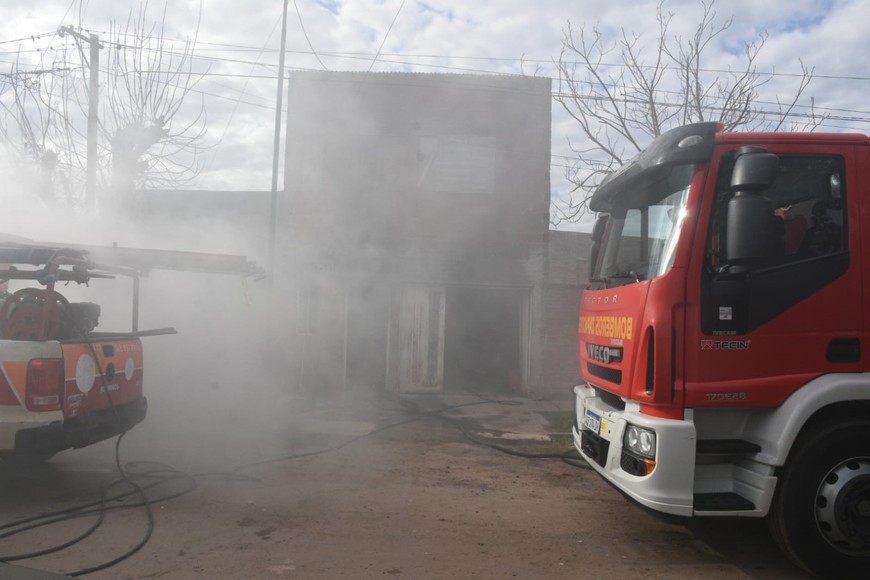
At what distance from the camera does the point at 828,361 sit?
3.50m

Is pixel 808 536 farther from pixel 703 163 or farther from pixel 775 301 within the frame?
pixel 703 163

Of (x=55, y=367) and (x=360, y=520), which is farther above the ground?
(x=55, y=367)

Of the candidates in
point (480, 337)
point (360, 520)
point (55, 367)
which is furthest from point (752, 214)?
point (480, 337)

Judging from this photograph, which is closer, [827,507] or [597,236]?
[827,507]

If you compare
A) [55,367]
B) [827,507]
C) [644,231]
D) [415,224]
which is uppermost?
[415,224]

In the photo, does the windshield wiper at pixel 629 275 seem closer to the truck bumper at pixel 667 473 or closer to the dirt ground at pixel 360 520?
the truck bumper at pixel 667 473

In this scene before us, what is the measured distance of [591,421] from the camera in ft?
14.0

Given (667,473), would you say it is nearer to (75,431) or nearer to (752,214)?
(752,214)

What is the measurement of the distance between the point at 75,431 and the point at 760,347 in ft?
15.7

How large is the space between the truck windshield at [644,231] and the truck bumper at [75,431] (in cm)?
409

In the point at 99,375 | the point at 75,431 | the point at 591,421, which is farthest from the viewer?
the point at 99,375

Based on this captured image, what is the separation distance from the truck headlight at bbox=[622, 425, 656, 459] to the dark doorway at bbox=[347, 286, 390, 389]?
7.71 meters

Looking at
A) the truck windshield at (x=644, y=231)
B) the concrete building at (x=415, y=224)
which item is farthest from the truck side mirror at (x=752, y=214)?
the concrete building at (x=415, y=224)

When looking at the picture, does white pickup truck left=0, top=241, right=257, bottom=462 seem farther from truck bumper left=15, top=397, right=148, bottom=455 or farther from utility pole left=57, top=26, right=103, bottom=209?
utility pole left=57, top=26, right=103, bottom=209
